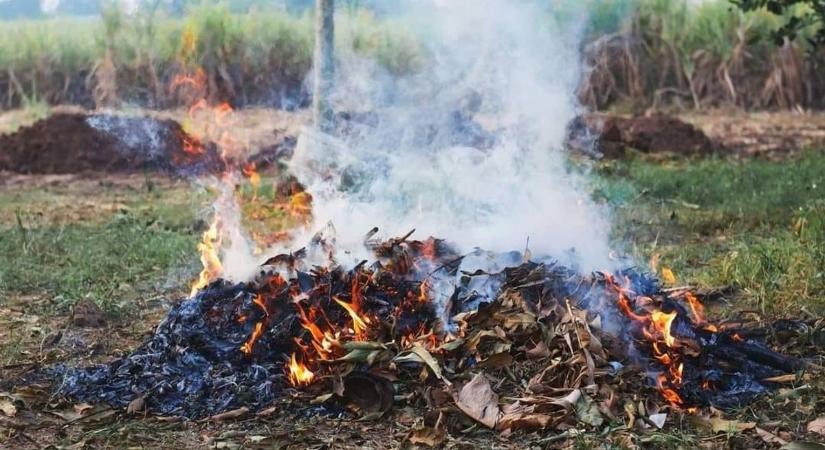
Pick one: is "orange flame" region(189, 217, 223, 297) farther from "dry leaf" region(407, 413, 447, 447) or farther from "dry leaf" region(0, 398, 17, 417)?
"dry leaf" region(407, 413, 447, 447)

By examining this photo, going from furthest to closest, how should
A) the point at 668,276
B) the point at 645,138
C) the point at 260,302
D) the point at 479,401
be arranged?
the point at 645,138 → the point at 668,276 → the point at 260,302 → the point at 479,401

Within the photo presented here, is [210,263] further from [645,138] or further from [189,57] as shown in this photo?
[189,57]

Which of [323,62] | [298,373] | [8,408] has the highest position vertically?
[323,62]

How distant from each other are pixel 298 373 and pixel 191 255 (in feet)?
11.5

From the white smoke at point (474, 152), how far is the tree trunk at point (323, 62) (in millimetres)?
245

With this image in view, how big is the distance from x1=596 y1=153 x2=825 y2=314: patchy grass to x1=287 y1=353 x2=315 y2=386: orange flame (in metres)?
2.74

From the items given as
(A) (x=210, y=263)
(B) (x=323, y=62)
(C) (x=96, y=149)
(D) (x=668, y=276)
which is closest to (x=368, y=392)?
(A) (x=210, y=263)

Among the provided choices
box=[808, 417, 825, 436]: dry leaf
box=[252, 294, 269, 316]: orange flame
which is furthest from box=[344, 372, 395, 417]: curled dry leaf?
box=[808, 417, 825, 436]: dry leaf

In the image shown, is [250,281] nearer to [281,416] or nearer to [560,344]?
[281,416]

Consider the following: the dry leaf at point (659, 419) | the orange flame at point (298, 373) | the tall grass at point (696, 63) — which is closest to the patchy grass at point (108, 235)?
the orange flame at point (298, 373)

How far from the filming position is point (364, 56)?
1378 centimetres

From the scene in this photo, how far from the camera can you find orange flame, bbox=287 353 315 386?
4797 millimetres

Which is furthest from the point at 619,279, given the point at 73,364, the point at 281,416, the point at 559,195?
the point at 73,364

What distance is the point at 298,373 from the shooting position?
4.84 meters
